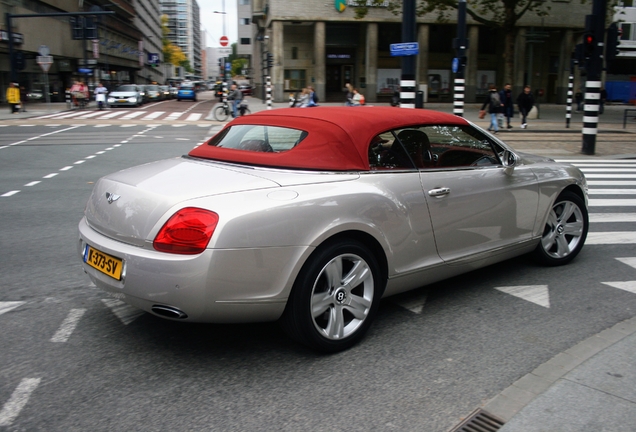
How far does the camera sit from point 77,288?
201 inches

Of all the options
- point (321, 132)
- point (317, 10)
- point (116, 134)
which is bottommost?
point (116, 134)

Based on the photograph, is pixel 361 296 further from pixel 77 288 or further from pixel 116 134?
pixel 116 134

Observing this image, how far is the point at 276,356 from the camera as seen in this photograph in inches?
150

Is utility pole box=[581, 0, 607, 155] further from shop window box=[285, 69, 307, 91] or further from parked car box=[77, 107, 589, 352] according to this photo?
shop window box=[285, 69, 307, 91]

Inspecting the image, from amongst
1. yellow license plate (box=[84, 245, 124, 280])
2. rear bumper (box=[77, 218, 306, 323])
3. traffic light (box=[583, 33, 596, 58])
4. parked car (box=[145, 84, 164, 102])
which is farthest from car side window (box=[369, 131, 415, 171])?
parked car (box=[145, 84, 164, 102])

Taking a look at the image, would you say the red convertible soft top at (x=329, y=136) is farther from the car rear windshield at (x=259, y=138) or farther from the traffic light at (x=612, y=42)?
the traffic light at (x=612, y=42)

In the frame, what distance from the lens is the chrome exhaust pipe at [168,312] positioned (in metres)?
3.45

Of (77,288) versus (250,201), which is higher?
(250,201)

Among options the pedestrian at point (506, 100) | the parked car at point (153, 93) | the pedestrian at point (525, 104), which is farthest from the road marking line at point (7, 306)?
the parked car at point (153, 93)

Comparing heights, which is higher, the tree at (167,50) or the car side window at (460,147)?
the tree at (167,50)

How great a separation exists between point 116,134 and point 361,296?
20754 millimetres

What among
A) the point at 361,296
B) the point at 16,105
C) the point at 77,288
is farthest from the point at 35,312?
the point at 16,105

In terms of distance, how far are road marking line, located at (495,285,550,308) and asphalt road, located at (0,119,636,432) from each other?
22mm

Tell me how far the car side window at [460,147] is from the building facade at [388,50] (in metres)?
43.6
